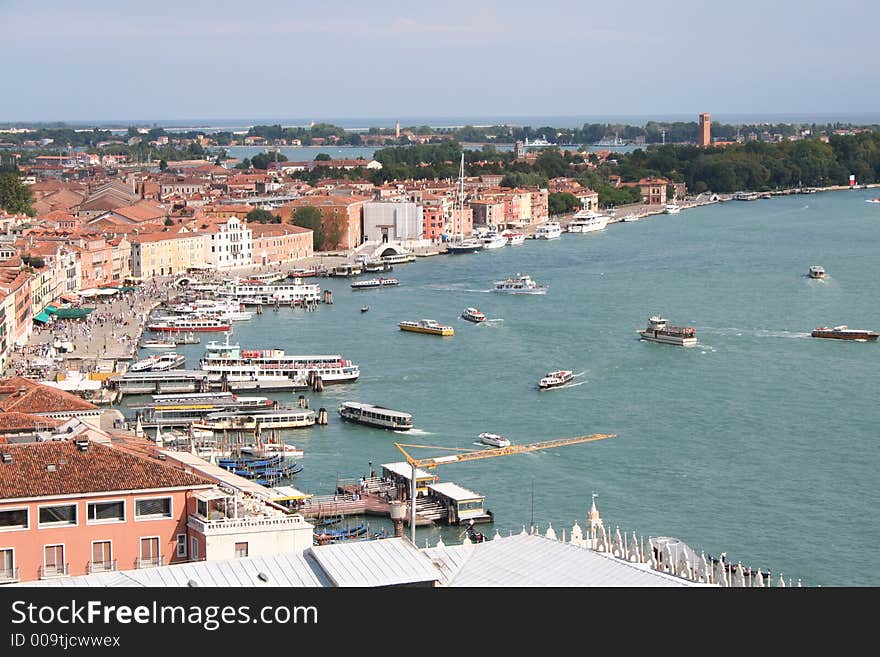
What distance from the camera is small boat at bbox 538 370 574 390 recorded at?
8805 mm

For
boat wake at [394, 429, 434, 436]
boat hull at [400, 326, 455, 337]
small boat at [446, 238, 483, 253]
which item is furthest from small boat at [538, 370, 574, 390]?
small boat at [446, 238, 483, 253]

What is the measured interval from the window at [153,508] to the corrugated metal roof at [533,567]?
86 centimetres

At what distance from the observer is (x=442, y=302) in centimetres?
1336

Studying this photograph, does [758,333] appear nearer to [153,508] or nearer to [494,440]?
[494,440]

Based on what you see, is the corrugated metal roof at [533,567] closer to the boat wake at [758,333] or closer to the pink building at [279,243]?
the boat wake at [758,333]

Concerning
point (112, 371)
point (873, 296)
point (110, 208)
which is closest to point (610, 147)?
point (110, 208)

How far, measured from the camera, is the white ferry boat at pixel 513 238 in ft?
65.5

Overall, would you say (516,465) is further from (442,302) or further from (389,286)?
(389,286)

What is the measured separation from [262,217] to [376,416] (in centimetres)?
1127

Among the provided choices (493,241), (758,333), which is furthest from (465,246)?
(758,333)

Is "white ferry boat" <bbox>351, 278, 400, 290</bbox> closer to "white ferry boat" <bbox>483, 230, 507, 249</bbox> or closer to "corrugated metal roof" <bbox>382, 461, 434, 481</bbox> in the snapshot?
"white ferry boat" <bbox>483, 230, 507, 249</bbox>

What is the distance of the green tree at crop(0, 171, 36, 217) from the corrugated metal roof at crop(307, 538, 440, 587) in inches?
662

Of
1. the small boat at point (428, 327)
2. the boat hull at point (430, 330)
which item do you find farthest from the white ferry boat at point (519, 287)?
the boat hull at point (430, 330)
